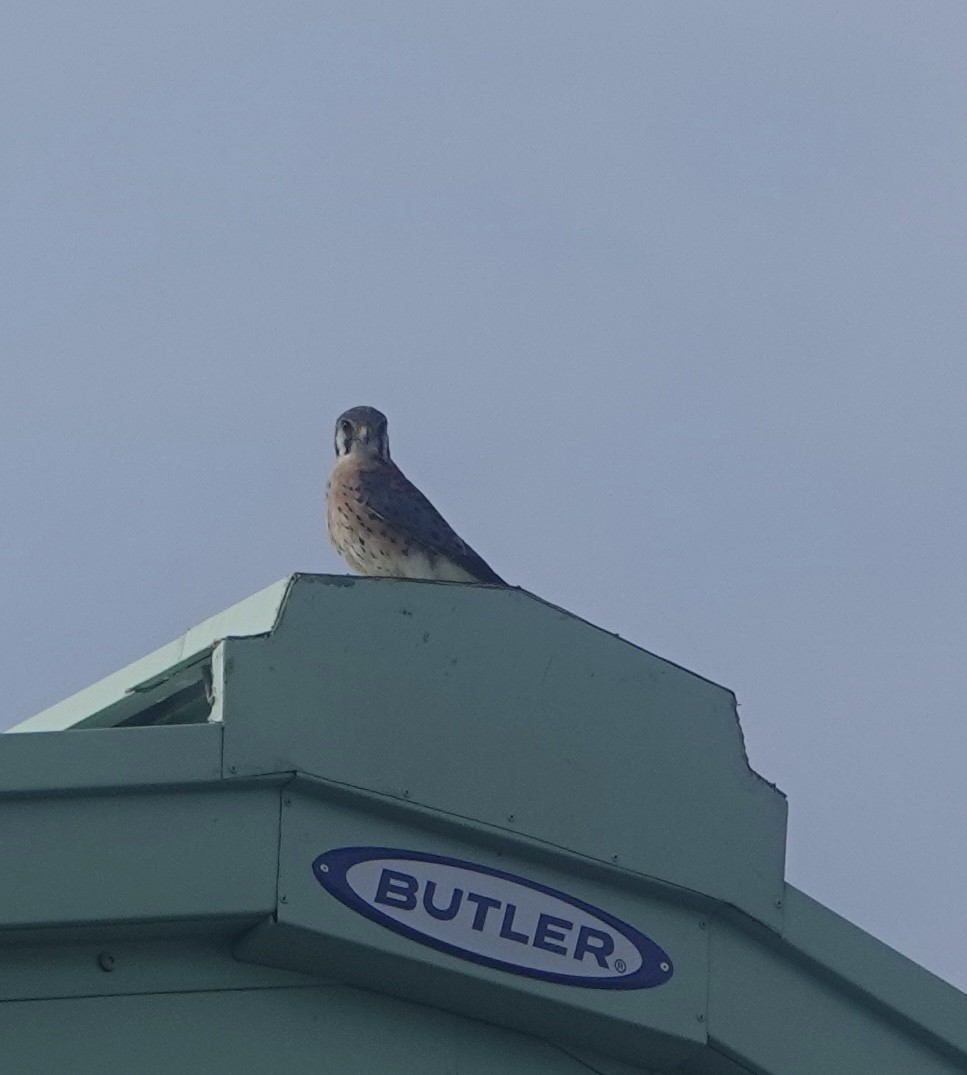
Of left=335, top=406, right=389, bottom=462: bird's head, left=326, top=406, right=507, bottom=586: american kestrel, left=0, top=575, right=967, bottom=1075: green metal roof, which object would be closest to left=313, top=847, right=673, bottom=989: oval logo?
left=0, top=575, right=967, bottom=1075: green metal roof

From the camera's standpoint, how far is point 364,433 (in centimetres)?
791

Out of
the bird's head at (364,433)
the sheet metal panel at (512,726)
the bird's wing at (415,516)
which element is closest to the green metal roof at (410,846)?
the sheet metal panel at (512,726)

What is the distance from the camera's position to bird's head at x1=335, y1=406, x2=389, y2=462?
7883 mm

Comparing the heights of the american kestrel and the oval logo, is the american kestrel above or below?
above

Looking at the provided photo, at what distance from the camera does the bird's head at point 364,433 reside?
7883 millimetres

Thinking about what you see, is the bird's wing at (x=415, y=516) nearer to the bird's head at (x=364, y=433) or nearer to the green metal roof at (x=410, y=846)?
the bird's head at (x=364, y=433)

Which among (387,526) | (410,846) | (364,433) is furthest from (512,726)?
(364,433)

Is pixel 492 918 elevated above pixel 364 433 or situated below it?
below

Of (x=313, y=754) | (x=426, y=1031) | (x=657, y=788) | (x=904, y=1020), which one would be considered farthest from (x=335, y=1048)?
(x=904, y=1020)

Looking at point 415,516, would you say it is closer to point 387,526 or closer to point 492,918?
point 387,526

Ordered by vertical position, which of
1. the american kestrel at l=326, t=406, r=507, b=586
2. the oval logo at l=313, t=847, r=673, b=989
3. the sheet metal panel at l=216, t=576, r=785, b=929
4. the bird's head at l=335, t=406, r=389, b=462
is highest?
the bird's head at l=335, t=406, r=389, b=462

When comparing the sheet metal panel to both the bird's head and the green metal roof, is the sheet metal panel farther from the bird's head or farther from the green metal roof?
the bird's head

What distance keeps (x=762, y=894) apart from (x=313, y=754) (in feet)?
3.39

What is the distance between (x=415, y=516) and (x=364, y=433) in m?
0.73
